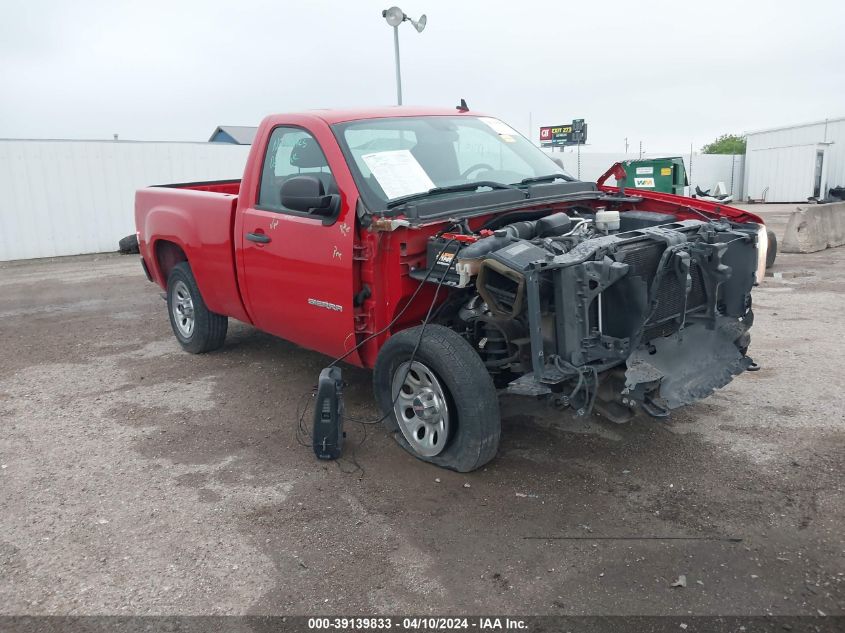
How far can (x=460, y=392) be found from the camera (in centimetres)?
393

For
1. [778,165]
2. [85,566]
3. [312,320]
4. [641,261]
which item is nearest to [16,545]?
[85,566]

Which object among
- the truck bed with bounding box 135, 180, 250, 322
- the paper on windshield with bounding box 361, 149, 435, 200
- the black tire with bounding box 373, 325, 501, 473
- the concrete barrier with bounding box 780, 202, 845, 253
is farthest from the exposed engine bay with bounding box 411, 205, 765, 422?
the concrete barrier with bounding box 780, 202, 845, 253

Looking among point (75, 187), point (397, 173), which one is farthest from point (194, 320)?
point (75, 187)

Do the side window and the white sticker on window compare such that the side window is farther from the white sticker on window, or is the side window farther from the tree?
the tree

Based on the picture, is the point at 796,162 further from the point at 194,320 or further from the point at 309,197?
the point at 309,197

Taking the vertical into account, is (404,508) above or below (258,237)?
below

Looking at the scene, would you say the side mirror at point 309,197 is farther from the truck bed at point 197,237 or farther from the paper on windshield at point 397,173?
the truck bed at point 197,237

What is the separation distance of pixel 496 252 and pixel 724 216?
1974 millimetres

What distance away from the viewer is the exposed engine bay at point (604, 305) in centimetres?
365

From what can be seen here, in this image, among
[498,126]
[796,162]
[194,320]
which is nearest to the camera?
[498,126]

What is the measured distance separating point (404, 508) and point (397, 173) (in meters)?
2.09

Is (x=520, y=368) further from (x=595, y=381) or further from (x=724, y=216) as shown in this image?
(x=724, y=216)

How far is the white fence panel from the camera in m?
14.4

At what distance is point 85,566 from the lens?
3412 mm
